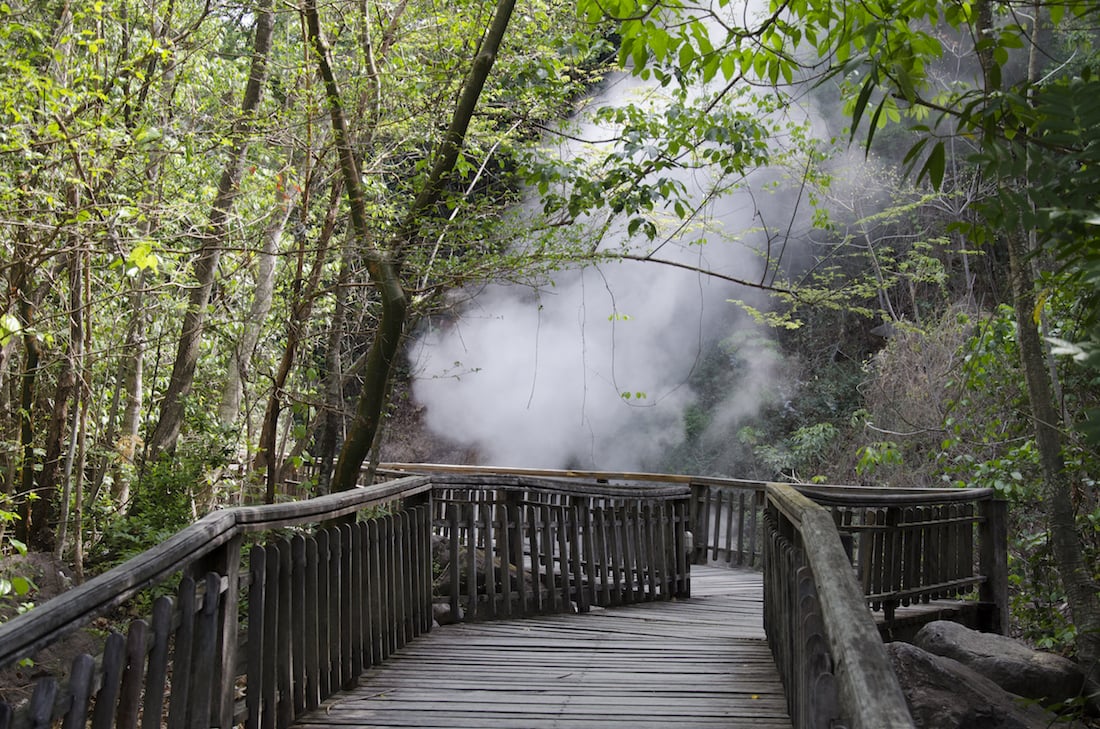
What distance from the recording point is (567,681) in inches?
183

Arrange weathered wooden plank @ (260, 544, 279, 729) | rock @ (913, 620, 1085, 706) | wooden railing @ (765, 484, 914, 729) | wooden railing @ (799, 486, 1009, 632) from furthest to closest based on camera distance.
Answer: wooden railing @ (799, 486, 1009, 632), rock @ (913, 620, 1085, 706), weathered wooden plank @ (260, 544, 279, 729), wooden railing @ (765, 484, 914, 729)

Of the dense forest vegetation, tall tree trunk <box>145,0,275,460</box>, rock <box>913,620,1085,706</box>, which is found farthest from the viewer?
tall tree trunk <box>145,0,275,460</box>

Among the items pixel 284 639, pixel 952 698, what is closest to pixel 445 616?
pixel 284 639

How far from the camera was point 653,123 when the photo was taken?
20.7 ft

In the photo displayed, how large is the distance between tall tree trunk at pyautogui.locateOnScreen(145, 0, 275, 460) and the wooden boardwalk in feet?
12.3

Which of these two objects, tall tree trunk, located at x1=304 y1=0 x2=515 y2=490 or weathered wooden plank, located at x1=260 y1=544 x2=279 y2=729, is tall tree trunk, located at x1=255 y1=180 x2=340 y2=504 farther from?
weathered wooden plank, located at x1=260 y1=544 x2=279 y2=729

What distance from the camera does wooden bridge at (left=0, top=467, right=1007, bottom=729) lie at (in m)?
2.16

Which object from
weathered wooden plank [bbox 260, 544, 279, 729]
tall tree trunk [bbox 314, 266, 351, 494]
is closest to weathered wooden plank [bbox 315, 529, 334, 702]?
weathered wooden plank [bbox 260, 544, 279, 729]

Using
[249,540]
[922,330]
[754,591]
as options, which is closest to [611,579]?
[754,591]

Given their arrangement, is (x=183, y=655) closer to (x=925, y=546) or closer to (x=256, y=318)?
(x=925, y=546)

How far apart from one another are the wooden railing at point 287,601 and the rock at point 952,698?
260cm

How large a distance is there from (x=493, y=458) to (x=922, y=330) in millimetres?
11747

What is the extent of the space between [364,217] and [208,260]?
2.92 meters

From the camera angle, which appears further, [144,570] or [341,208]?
[341,208]
